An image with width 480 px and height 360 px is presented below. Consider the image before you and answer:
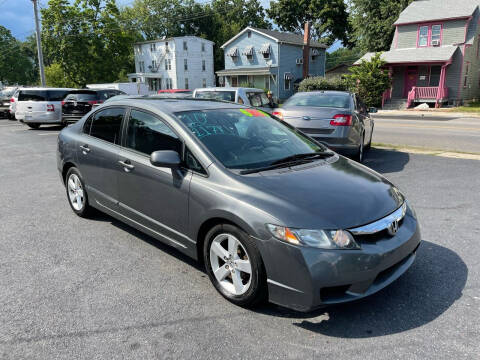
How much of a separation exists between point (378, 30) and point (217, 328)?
4595 cm

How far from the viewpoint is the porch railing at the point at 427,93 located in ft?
91.8

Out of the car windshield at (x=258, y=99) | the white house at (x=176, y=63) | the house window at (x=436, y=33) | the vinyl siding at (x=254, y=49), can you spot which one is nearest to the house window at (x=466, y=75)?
the house window at (x=436, y=33)

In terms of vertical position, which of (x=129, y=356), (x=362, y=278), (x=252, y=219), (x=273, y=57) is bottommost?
(x=129, y=356)

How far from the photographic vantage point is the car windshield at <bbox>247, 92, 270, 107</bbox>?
1073cm

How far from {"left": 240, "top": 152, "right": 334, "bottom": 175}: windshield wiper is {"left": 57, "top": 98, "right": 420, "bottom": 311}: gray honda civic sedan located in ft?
0.04

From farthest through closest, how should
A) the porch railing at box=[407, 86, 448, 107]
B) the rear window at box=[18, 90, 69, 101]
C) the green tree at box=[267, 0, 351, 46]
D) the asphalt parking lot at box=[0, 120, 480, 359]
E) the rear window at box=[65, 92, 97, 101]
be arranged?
the green tree at box=[267, 0, 351, 46]
the porch railing at box=[407, 86, 448, 107]
the rear window at box=[18, 90, 69, 101]
the rear window at box=[65, 92, 97, 101]
the asphalt parking lot at box=[0, 120, 480, 359]

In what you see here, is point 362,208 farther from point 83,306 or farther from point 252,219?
point 83,306

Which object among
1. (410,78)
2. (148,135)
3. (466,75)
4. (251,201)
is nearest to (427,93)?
(410,78)

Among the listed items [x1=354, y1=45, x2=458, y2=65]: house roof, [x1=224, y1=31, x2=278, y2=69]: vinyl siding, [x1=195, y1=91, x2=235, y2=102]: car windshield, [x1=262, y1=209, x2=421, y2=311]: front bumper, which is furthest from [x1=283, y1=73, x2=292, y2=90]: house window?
[x1=262, y1=209, x2=421, y2=311]: front bumper

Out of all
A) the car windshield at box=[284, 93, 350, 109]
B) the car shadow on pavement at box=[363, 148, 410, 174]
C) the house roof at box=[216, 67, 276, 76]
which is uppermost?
the house roof at box=[216, 67, 276, 76]

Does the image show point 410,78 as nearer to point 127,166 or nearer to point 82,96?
point 82,96

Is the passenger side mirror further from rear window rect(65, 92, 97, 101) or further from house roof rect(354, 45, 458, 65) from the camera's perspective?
house roof rect(354, 45, 458, 65)

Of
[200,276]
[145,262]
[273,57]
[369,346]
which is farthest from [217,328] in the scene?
[273,57]

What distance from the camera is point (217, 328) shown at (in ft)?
9.25
